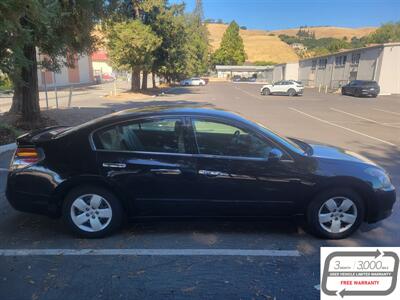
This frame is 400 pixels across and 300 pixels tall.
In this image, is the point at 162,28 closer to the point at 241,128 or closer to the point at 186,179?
the point at 241,128

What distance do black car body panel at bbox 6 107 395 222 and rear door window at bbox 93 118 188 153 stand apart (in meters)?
0.05

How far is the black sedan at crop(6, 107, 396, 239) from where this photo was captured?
414 centimetres

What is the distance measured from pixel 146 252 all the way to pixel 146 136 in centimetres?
129

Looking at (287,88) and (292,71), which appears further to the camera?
(292,71)

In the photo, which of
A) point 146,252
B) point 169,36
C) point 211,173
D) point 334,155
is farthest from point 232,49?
point 146,252

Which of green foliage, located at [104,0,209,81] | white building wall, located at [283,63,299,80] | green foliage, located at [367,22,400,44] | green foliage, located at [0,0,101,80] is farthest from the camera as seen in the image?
green foliage, located at [367,22,400,44]

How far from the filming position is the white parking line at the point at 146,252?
3912mm

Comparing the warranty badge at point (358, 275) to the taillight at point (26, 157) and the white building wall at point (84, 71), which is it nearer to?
the taillight at point (26, 157)

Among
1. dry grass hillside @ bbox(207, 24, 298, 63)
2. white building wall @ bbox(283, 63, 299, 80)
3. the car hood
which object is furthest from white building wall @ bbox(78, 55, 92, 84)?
dry grass hillside @ bbox(207, 24, 298, 63)

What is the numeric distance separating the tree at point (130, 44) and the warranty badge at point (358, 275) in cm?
2622

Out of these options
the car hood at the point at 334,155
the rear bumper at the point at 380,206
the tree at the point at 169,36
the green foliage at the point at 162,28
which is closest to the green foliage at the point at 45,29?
the car hood at the point at 334,155

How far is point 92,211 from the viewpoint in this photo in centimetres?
421

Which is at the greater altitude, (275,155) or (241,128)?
(241,128)

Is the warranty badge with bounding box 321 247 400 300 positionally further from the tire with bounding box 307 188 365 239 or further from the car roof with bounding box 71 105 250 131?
the car roof with bounding box 71 105 250 131
